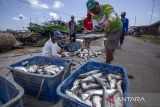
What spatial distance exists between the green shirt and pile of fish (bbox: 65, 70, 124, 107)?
5.15 ft

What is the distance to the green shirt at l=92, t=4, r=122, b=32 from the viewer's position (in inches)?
188

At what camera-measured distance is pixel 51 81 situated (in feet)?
11.9

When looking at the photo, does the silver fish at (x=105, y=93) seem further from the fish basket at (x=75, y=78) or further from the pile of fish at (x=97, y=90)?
the fish basket at (x=75, y=78)

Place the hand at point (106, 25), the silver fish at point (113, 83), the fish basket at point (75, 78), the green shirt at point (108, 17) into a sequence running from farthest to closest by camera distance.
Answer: the green shirt at point (108, 17)
the hand at point (106, 25)
the silver fish at point (113, 83)
the fish basket at point (75, 78)

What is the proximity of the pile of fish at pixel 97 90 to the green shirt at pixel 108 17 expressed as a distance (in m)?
1.57

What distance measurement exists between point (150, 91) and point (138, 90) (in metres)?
0.34

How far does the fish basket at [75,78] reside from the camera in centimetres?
255

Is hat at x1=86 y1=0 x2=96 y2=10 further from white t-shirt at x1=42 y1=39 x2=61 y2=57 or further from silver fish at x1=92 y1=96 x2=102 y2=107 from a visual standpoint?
silver fish at x1=92 y1=96 x2=102 y2=107

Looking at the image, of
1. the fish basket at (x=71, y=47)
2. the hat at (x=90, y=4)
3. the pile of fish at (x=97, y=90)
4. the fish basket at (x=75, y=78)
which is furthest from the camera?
the fish basket at (x=71, y=47)

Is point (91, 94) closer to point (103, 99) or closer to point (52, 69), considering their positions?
point (103, 99)

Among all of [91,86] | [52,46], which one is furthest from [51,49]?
[91,86]

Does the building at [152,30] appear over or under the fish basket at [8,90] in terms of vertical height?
over

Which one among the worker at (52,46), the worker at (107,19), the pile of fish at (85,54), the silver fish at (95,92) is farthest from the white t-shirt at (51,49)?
the pile of fish at (85,54)

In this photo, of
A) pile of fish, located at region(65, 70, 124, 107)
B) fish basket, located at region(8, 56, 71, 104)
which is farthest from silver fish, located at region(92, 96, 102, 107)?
fish basket, located at region(8, 56, 71, 104)
